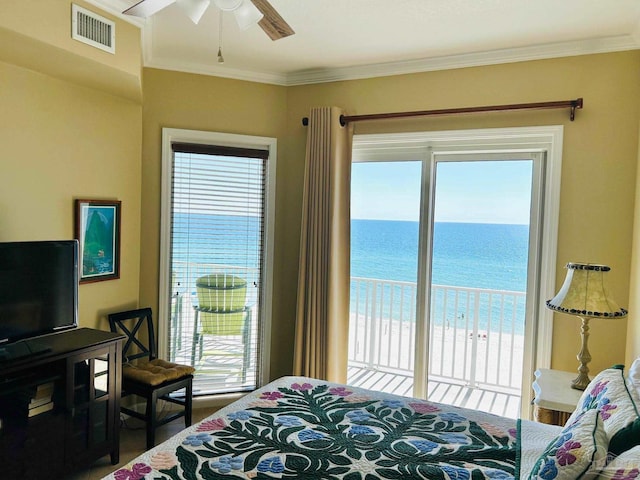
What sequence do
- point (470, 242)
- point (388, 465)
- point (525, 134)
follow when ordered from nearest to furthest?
point (388, 465) → point (525, 134) → point (470, 242)

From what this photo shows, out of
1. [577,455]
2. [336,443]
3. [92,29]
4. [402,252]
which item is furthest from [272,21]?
[402,252]

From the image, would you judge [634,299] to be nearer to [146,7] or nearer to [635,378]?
[635,378]

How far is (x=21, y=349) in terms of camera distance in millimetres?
2402

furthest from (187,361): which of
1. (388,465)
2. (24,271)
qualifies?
(388,465)

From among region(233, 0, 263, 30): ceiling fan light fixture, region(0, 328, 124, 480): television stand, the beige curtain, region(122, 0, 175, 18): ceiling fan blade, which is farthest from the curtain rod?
region(0, 328, 124, 480): television stand

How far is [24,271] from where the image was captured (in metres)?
2.46

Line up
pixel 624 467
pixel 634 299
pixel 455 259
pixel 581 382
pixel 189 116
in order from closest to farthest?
1. pixel 624 467
2. pixel 581 382
3. pixel 634 299
4. pixel 455 259
5. pixel 189 116

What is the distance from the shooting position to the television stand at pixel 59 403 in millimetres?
2271

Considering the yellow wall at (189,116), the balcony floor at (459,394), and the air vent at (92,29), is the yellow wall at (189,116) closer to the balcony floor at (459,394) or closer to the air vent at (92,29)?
the air vent at (92,29)

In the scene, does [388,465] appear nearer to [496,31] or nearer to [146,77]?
[496,31]

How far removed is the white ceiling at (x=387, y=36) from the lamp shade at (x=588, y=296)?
1.39 meters

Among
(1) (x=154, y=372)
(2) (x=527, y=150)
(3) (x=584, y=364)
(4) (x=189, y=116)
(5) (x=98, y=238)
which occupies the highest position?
(4) (x=189, y=116)

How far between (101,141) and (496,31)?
2.64 metres

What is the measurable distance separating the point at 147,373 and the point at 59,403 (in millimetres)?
658
